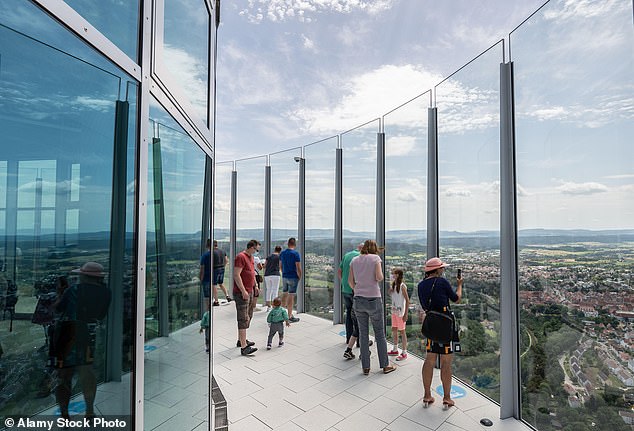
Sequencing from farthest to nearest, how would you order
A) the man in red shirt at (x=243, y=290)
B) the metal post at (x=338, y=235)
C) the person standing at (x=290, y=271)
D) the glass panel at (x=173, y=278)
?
the person standing at (x=290, y=271) → the metal post at (x=338, y=235) → the man in red shirt at (x=243, y=290) → the glass panel at (x=173, y=278)

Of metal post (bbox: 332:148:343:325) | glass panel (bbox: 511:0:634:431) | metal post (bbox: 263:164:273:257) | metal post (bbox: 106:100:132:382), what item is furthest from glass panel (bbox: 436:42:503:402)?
metal post (bbox: 263:164:273:257)

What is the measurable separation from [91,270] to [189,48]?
5.43 feet

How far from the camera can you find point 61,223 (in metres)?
0.92

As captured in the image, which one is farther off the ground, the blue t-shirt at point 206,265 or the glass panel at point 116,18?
the glass panel at point 116,18

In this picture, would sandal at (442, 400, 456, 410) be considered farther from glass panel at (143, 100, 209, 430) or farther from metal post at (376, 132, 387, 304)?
metal post at (376, 132, 387, 304)

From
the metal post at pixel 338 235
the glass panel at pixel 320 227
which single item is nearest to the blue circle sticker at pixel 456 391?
the metal post at pixel 338 235

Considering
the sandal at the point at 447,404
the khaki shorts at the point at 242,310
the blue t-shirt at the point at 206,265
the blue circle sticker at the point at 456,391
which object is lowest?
the blue circle sticker at the point at 456,391

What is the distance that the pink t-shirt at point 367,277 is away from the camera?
15.1 feet

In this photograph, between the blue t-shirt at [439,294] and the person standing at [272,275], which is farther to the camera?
the person standing at [272,275]

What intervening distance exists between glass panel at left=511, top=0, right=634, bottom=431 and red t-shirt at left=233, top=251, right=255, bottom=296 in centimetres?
386

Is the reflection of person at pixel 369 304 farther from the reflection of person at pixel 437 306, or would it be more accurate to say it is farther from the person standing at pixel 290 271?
the person standing at pixel 290 271

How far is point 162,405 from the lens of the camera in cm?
167

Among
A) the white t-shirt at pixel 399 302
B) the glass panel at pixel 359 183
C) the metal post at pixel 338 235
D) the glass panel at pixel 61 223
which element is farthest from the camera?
the metal post at pixel 338 235

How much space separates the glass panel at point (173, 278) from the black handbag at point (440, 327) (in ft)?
7.69
